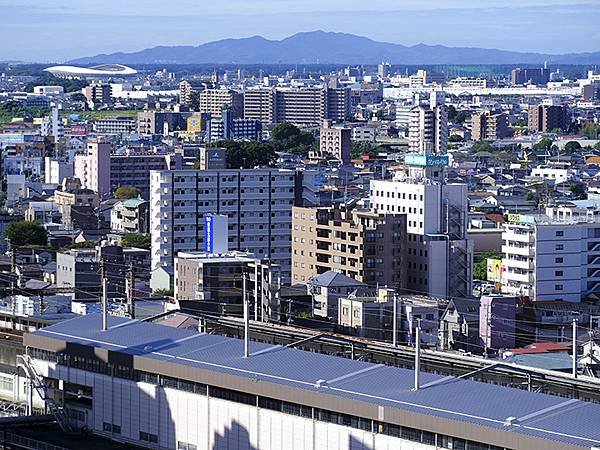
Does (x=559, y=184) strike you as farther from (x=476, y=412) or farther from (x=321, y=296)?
(x=476, y=412)

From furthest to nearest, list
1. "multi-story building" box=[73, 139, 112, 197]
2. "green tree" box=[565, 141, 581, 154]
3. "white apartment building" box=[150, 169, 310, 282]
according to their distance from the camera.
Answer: "green tree" box=[565, 141, 581, 154] < "multi-story building" box=[73, 139, 112, 197] < "white apartment building" box=[150, 169, 310, 282]

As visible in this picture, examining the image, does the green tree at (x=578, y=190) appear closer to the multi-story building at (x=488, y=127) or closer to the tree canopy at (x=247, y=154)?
the tree canopy at (x=247, y=154)

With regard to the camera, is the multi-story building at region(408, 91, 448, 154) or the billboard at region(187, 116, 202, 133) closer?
the multi-story building at region(408, 91, 448, 154)

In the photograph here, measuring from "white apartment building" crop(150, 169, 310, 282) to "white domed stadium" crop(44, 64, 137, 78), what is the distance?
3597 inches

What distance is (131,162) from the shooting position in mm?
39438

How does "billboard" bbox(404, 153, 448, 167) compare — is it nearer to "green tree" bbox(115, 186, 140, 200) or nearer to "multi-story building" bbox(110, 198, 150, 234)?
"multi-story building" bbox(110, 198, 150, 234)

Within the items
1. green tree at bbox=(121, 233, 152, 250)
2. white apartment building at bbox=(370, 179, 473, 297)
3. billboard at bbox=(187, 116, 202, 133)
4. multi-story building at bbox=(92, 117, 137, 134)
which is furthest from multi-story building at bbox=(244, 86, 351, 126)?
white apartment building at bbox=(370, 179, 473, 297)

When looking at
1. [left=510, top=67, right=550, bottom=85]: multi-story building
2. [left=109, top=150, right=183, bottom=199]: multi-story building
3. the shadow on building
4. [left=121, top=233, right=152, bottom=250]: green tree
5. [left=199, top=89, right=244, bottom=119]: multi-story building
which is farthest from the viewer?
[left=510, top=67, right=550, bottom=85]: multi-story building

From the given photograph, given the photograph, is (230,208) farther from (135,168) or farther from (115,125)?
(115,125)

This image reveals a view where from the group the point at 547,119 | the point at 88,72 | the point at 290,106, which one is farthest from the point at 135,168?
the point at 88,72

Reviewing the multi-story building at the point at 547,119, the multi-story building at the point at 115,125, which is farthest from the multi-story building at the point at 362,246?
the multi-story building at the point at 547,119

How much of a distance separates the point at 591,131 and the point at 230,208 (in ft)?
138

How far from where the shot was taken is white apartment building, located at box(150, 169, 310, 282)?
23.5 meters

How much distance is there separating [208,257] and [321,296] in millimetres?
1548
